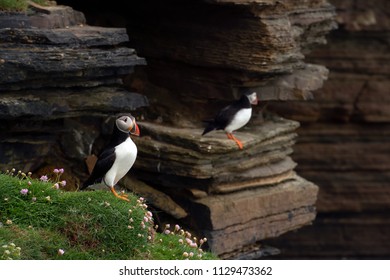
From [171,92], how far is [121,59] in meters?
3.42

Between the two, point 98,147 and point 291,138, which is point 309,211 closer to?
point 291,138

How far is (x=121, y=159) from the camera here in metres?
12.0

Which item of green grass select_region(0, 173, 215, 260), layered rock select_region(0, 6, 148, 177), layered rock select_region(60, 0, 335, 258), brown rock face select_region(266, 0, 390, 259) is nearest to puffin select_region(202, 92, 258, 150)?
layered rock select_region(60, 0, 335, 258)

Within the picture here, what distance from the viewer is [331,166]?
912 inches

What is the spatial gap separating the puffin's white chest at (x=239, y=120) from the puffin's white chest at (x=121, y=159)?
3.97 metres

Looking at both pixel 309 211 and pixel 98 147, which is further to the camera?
pixel 309 211

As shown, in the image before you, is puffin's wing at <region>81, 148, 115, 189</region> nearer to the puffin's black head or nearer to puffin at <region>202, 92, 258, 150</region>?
puffin at <region>202, 92, 258, 150</region>

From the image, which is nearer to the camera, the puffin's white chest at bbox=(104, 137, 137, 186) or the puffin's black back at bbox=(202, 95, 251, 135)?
the puffin's white chest at bbox=(104, 137, 137, 186)

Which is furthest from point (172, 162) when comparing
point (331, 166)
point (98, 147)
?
point (331, 166)

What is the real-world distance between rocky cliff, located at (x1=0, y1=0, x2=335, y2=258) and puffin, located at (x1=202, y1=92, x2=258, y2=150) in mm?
207

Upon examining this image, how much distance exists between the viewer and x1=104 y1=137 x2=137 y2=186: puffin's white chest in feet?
39.1

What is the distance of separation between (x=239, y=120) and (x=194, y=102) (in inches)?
59.1

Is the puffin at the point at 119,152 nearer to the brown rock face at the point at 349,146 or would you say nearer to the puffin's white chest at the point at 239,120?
the puffin's white chest at the point at 239,120

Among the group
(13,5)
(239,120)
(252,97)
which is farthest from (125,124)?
(252,97)
